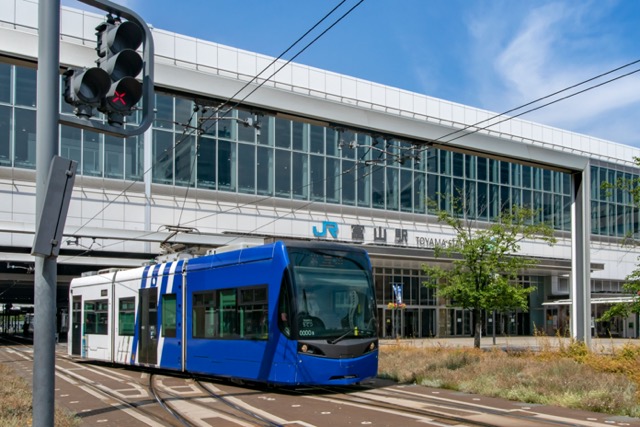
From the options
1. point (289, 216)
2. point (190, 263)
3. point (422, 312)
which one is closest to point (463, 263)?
point (190, 263)

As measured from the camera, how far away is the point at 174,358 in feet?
58.7

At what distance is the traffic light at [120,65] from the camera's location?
6246 millimetres

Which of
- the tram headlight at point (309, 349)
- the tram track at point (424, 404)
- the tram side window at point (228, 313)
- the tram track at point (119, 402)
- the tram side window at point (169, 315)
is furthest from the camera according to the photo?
the tram side window at point (169, 315)

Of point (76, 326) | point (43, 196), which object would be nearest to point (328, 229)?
point (76, 326)

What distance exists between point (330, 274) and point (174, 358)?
540 centimetres

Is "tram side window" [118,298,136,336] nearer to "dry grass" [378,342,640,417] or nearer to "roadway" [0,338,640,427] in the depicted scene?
"roadway" [0,338,640,427]

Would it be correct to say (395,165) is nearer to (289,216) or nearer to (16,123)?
(289,216)

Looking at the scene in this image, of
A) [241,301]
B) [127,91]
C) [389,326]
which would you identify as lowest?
[389,326]

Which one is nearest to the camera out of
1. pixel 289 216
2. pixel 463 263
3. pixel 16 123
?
pixel 463 263

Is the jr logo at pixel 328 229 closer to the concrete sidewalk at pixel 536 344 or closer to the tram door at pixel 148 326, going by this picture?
the concrete sidewalk at pixel 536 344

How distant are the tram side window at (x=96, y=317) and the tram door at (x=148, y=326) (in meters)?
3.07

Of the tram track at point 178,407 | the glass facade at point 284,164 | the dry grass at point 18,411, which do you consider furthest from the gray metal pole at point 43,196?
the glass facade at point 284,164

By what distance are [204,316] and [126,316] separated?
497 cm

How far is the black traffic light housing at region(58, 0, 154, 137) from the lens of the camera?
244 inches
